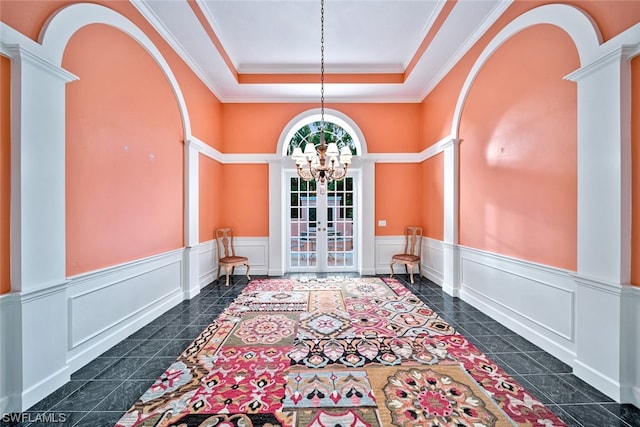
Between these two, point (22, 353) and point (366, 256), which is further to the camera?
point (366, 256)

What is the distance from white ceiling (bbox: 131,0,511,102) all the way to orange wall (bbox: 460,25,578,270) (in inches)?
32.4

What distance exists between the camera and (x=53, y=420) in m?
1.84

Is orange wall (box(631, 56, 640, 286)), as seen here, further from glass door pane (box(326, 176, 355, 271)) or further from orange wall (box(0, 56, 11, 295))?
glass door pane (box(326, 176, 355, 271))

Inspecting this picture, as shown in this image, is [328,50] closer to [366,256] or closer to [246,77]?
[246,77]

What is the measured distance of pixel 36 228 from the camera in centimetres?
201

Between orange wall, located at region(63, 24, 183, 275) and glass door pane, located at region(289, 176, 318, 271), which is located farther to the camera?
glass door pane, located at region(289, 176, 318, 271)

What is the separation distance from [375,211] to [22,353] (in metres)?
5.36

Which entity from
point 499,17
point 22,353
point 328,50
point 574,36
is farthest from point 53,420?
point 499,17

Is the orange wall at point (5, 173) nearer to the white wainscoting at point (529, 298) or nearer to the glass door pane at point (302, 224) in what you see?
the white wainscoting at point (529, 298)

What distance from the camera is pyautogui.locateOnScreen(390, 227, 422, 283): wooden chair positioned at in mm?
5500

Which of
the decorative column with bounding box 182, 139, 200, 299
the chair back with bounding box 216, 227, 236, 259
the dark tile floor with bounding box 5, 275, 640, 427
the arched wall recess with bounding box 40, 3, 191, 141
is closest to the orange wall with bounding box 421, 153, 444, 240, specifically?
the dark tile floor with bounding box 5, 275, 640, 427

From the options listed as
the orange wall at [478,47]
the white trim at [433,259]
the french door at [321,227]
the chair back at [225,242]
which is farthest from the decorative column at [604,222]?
the chair back at [225,242]

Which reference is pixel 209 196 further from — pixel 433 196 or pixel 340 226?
pixel 433 196

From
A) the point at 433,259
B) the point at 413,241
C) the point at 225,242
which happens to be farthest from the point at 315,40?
the point at 433,259
